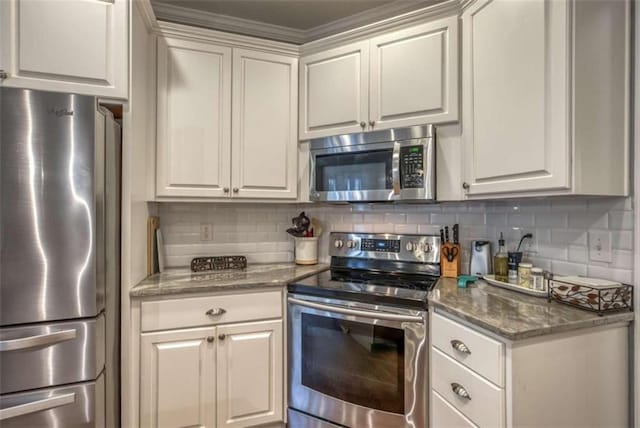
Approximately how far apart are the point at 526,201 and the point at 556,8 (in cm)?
87

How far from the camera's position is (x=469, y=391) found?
1233mm

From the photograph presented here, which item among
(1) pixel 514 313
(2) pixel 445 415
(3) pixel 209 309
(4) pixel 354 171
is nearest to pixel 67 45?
(3) pixel 209 309

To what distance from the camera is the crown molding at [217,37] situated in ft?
6.29

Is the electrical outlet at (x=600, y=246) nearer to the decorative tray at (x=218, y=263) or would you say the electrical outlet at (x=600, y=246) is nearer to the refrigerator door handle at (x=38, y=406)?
the decorative tray at (x=218, y=263)

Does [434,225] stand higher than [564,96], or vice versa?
[564,96]

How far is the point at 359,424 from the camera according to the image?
5.46ft

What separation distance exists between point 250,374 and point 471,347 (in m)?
1.13

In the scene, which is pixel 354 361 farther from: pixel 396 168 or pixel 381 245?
pixel 396 168

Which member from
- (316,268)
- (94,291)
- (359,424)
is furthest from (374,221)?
(94,291)

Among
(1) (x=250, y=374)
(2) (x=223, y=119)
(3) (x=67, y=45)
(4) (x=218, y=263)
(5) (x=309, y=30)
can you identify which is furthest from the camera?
(5) (x=309, y=30)

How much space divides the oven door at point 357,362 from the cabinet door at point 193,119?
89cm

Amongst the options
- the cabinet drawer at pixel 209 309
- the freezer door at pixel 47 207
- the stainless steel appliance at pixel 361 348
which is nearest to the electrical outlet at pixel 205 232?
the cabinet drawer at pixel 209 309

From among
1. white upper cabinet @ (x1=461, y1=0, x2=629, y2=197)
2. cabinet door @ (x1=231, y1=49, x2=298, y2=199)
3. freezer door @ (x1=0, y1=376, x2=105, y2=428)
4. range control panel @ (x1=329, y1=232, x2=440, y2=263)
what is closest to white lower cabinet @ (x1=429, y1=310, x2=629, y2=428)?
white upper cabinet @ (x1=461, y1=0, x2=629, y2=197)

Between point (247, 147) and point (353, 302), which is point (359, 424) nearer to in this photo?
point (353, 302)
